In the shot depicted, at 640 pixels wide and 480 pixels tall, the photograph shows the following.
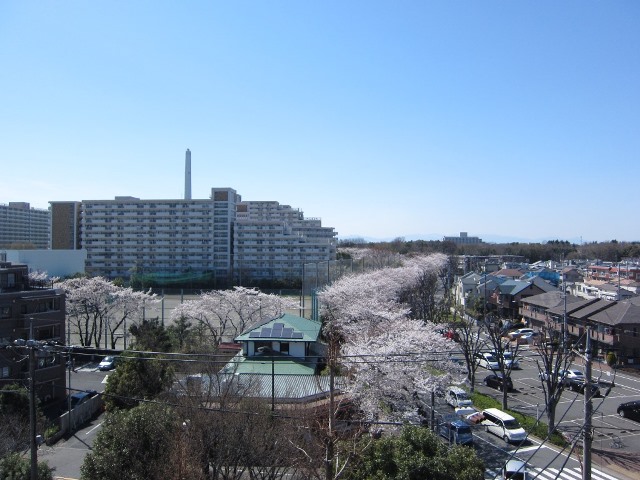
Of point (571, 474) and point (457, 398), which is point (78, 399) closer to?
point (457, 398)

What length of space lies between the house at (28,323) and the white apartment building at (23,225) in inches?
2267

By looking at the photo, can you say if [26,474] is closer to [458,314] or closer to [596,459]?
[596,459]

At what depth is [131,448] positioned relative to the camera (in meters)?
6.52

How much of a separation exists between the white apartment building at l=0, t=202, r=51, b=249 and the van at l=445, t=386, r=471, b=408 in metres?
66.8

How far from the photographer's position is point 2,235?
6625 centimetres

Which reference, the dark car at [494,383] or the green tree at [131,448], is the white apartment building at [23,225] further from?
the green tree at [131,448]

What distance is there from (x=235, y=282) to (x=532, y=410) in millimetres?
31040

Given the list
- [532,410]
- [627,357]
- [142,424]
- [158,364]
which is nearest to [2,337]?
[158,364]

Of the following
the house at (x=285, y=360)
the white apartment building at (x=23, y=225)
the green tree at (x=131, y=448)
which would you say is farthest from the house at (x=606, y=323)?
the white apartment building at (x=23, y=225)

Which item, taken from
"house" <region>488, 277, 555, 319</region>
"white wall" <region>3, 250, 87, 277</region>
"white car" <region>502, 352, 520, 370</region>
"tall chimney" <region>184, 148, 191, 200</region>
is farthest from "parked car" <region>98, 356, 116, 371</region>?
"tall chimney" <region>184, 148, 191, 200</region>

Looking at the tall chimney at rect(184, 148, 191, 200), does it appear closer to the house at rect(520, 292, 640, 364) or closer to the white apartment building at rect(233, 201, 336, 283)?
the white apartment building at rect(233, 201, 336, 283)

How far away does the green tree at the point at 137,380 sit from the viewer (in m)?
10.8

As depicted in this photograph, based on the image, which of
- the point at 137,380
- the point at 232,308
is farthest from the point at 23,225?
the point at 137,380

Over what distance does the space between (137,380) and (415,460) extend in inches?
301
